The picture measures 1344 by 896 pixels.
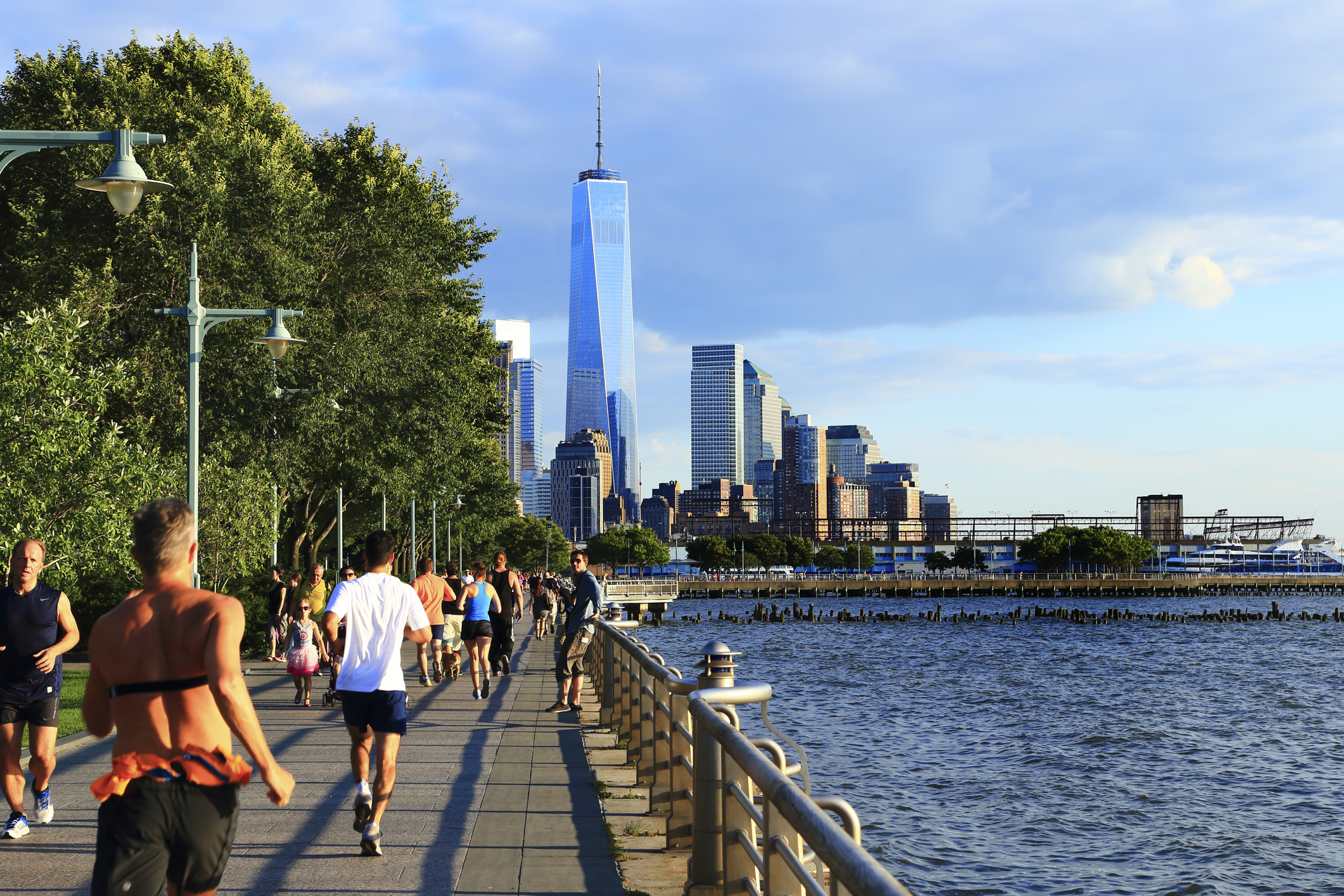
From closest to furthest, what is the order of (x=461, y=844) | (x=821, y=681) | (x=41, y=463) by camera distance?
(x=461, y=844) < (x=41, y=463) < (x=821, y=681)

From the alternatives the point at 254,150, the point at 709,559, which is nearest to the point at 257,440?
the point at 254,150

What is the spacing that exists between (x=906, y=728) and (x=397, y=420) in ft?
49.5

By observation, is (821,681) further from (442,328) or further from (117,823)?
(117,823)

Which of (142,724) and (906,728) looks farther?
(906,728)

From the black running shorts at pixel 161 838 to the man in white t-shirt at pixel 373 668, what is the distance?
3489 millimetres

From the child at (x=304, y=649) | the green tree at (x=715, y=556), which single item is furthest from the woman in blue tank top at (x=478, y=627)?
the green tree at (x=715, y=556)

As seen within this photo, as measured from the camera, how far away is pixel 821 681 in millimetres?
45219

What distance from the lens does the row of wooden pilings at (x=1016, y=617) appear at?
10819 cm

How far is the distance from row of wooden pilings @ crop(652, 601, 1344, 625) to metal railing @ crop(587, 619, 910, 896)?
9193 cm

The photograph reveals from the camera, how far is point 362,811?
7.68 meters

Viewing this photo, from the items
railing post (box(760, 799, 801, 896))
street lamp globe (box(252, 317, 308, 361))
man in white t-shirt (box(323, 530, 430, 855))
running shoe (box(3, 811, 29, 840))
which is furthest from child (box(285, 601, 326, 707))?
railing post (box(760, 799, 801, 896))

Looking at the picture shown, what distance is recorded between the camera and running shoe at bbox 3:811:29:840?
7797 millimetres

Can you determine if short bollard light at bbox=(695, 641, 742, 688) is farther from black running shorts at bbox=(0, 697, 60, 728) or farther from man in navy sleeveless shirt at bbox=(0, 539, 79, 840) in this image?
black running shorts at bbox=(0, 697, 60, 728)

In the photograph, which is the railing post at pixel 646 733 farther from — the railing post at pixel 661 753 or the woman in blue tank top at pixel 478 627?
the woman in blue tank top at pixel 478 627
